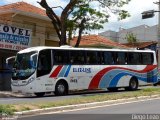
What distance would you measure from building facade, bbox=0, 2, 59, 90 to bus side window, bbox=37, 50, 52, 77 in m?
6.78

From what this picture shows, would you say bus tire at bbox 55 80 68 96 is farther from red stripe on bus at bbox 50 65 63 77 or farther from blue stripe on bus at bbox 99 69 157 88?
blue stripe on bus at bbox 99 69 157 88

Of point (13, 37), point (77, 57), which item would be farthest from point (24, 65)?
point (13, 37)

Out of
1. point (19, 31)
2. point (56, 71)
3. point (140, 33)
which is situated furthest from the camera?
point (140, 33)

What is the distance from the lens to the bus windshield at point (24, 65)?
23497 mm

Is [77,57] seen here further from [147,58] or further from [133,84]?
[147,58]

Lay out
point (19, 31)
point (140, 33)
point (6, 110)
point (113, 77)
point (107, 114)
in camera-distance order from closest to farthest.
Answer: point (6, 110), point (107, 114), point (113, 77), point (19, 31), point (140, 33)

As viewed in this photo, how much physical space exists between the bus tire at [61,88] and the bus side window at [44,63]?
1.24 metres

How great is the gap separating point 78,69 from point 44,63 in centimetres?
266

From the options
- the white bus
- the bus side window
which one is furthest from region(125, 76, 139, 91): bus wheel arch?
the bus side window

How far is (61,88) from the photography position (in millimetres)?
24766

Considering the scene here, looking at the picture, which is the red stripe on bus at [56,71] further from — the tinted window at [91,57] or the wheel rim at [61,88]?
the tinted window at [91,57]

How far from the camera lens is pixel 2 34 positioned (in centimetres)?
2969

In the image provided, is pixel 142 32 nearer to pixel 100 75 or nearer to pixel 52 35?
pixel 52 35

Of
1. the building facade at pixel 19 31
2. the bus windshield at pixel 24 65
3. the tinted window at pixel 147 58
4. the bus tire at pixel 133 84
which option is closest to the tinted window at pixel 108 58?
the bus tire at pixel 133 84
